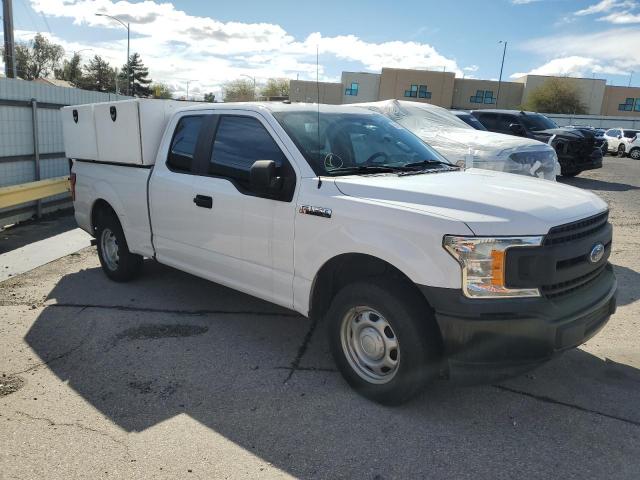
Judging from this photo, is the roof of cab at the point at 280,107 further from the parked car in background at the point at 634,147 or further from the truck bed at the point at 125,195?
the parked car in background at the point at 634,147

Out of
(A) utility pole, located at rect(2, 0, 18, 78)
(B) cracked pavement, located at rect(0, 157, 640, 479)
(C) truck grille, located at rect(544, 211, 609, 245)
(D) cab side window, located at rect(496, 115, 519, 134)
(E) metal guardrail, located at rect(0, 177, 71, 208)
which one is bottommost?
(B) cracked pavement, located at rect(0, 157, 640, 479)

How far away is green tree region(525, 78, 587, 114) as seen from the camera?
229 ft

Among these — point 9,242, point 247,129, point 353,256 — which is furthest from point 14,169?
point 353,256

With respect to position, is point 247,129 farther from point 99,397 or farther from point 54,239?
point 54,239

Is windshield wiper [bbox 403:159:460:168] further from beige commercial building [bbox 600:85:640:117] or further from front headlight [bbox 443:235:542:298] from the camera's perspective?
beige commercial building [bbox 600:85:640:117]

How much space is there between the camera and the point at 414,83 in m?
72.6

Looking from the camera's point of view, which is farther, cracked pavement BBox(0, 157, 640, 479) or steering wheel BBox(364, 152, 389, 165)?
steering wheel BBox(364, 152, 389, 165)

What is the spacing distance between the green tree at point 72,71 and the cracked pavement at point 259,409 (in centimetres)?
9014

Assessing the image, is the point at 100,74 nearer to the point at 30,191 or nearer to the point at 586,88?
the point at 586,88

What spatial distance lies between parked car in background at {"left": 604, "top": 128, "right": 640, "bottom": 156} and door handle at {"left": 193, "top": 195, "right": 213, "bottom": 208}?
99.1 ft

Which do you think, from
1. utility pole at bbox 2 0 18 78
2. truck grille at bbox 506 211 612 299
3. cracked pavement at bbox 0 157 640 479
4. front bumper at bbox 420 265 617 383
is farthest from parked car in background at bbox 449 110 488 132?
utility pole at bbox 2 0 18 78

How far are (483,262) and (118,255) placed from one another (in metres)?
4.33

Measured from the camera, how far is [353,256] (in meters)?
3.60

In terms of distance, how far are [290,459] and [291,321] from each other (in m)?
2.08
